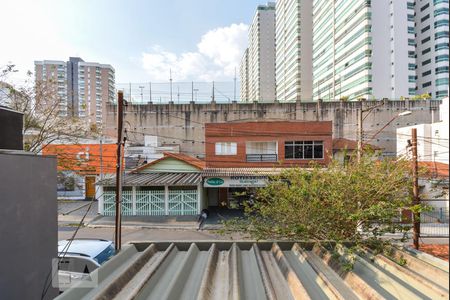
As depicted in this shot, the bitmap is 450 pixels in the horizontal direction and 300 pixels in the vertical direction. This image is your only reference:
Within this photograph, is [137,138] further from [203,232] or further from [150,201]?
[203,232]

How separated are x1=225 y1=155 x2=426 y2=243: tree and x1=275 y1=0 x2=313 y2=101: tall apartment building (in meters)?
73.0

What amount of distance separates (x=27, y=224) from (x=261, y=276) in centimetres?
409

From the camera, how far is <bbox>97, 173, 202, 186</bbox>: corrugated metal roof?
62.1 ft

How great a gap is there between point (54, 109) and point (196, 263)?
10.6 meters

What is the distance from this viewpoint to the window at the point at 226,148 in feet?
78.8

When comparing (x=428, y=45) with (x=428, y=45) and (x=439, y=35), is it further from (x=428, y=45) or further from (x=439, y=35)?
(x=439, y=35)

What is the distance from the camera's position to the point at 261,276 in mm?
3635

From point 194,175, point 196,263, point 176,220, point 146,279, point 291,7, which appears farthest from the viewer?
point 291,7

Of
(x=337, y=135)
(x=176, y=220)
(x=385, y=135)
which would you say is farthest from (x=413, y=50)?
(x=176, y=220)

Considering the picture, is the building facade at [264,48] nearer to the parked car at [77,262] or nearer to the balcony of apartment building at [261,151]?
the balcony of apartment building at [261,151]

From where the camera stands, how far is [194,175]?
21.5 metres

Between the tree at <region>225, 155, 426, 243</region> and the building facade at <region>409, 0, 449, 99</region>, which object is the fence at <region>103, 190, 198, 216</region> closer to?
the tree at <region>225, 155, 426, 243</region>

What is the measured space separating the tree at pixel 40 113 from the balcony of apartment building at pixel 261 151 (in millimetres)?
14581

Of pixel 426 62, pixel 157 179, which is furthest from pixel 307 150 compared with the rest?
pixel 426 62
